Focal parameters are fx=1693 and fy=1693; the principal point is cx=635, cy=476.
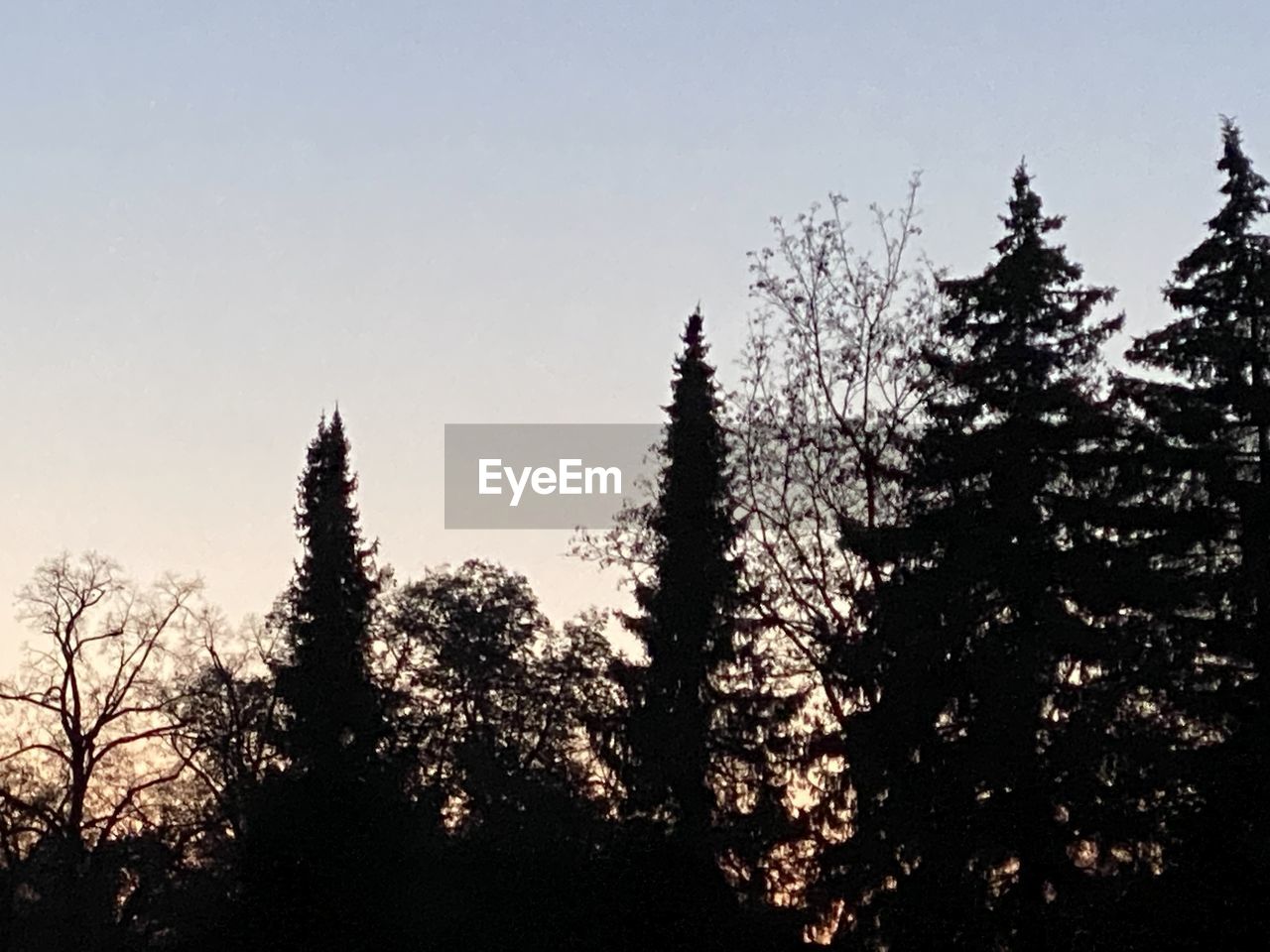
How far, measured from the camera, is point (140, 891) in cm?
5597

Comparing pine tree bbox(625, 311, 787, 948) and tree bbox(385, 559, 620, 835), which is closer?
pine tree bbox(625, 311, 787, 948)

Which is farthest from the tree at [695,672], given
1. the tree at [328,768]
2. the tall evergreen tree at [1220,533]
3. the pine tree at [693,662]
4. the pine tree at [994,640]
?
the tall evergreen tree at [1220,533]

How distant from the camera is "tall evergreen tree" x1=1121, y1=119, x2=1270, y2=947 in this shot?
26.7 meters

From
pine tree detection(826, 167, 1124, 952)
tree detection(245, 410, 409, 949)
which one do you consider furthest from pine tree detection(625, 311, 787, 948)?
pine tree detection(826, 167, 1124, 952)

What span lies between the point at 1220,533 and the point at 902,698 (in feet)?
20.6

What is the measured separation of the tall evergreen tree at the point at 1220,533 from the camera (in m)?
26.7

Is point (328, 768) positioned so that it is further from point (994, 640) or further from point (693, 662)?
point (994, 640)

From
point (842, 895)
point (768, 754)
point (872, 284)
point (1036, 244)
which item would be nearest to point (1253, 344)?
point (1036, 244)

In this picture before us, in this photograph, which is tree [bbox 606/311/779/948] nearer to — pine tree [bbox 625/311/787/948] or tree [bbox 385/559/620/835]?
pine tree [bbox 625/311/787/948]

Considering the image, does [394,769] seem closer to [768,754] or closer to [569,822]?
[569,822]

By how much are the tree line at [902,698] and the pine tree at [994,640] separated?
0.06m

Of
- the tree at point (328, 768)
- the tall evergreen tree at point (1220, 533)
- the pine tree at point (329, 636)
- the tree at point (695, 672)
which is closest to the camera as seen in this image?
the tall evergreen tree at point (1220, 533)

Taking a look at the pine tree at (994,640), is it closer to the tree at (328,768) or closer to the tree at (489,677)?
the tree at (328,768)

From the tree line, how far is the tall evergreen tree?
6 cm
